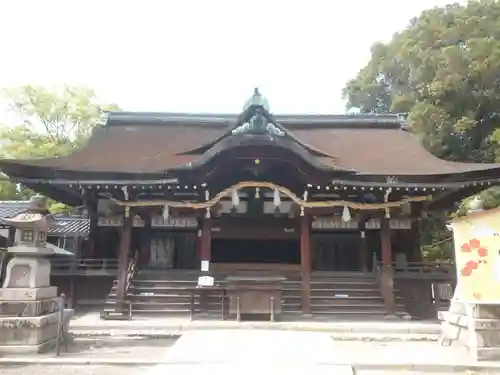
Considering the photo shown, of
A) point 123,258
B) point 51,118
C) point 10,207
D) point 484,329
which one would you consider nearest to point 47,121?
point 51,118

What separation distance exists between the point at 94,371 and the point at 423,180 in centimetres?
891

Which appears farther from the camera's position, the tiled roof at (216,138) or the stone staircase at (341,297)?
the tiled roof at (216,138)

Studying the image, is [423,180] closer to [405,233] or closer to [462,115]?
[405,233]

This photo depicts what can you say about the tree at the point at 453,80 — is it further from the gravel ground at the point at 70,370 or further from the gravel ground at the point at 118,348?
the gravel ground at the point at 70,370

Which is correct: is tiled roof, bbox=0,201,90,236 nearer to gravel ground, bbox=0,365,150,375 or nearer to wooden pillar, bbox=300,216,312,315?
wooden pillar, bbox=300,216,312,315

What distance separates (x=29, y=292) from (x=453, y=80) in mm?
20847

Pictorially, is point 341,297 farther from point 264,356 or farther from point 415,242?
point 264,356

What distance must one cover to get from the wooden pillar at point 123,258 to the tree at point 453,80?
14.4 m

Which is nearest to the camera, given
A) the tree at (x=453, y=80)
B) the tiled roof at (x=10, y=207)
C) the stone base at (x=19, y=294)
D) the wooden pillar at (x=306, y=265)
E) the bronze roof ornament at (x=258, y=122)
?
the stone base at (x=19, y=294)

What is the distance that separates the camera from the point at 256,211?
13.1 metres

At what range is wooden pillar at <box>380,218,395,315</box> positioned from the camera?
10.8m

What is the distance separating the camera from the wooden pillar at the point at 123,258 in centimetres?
1080

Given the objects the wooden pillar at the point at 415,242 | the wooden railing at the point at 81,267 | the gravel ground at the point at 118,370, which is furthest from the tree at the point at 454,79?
the gravel ground at the point at 118,370

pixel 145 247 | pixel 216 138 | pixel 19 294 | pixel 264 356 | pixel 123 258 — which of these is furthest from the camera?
pixel 216 138
